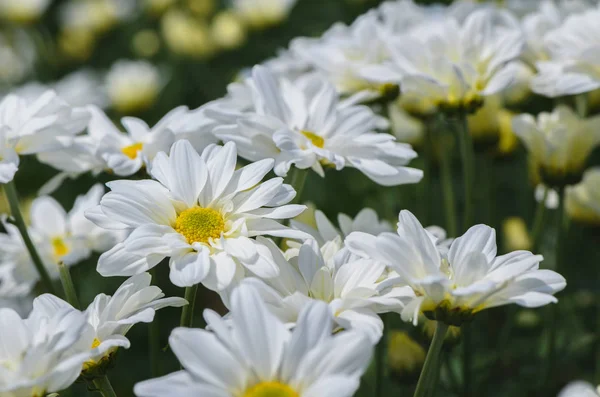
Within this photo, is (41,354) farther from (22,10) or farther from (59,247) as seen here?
(22,10)

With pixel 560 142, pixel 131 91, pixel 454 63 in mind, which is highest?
pixel 454 63

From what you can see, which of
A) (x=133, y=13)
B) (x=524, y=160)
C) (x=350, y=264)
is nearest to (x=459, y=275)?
(x=350, y=264)

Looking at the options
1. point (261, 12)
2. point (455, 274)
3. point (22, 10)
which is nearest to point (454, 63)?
point (455, 274)

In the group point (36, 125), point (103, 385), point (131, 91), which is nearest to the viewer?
point (103, 385)

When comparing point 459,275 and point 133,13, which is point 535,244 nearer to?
point 459,275

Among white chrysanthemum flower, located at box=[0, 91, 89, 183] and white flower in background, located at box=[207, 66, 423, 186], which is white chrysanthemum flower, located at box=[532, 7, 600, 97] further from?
white chrysanthemum flower, located at box=[0, 91, 89, 183]

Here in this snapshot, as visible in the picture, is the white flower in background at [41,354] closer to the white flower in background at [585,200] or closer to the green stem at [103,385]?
the green stem at [103,385]
